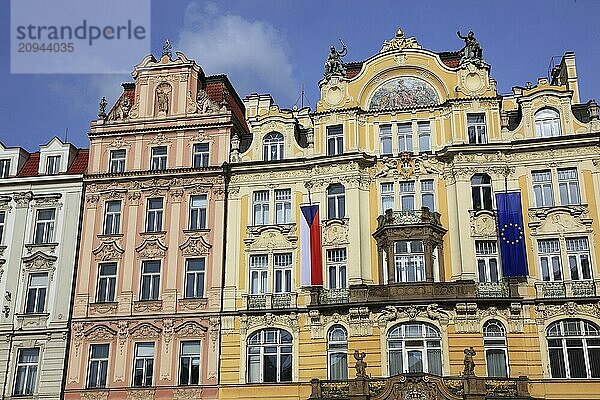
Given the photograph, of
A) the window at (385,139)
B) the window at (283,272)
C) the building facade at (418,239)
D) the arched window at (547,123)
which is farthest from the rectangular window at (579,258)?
the window at (283,272)

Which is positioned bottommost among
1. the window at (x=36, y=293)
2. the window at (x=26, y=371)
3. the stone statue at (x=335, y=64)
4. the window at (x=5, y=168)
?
the window at (x=26, y=371)

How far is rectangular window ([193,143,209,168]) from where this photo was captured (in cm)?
4466

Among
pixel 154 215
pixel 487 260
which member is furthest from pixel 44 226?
pixel 487 260

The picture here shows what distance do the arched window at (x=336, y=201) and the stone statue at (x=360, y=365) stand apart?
7685 millimetres

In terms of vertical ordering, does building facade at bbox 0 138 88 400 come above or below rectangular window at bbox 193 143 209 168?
below

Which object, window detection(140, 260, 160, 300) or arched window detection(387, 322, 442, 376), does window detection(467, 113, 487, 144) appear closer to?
arched window detection(387, 322, 442, 376)

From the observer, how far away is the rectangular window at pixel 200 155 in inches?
1758

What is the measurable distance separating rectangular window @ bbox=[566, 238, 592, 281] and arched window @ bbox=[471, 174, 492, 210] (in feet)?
14.6

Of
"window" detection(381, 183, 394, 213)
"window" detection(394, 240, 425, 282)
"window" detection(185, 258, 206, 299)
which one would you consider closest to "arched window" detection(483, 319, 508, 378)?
"window" detection(394, 240, 425, 282)

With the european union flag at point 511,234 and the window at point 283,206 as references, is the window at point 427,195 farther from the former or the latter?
the window at point 283,206

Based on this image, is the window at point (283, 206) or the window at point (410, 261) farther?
the window at point (283, 206)

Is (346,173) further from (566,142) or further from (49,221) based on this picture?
(49,221)

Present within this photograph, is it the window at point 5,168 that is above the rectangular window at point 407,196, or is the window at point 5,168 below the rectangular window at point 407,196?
above

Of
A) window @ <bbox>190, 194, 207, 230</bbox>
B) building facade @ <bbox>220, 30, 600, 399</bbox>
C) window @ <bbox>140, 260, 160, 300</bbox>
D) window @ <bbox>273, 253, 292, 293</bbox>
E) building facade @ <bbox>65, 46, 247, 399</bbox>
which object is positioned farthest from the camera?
window @ <bbox>190, 194, 207, 230</bbox>
